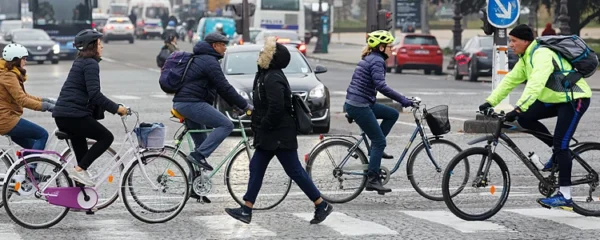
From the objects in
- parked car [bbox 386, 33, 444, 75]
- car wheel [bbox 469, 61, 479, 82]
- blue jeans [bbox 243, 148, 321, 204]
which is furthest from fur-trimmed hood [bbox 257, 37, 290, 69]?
parked car [bbox 386, 33, 444, 75]

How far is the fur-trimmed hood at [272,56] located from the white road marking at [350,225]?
1.24m

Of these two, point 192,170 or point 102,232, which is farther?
point 192,170

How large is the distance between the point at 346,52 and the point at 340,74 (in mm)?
22526

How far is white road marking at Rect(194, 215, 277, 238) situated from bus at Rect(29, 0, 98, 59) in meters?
45.0

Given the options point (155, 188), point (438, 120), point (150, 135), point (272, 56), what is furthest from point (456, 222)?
point (150, 135)

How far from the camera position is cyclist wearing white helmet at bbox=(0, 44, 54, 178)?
10.7m

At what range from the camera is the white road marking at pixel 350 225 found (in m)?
9.60

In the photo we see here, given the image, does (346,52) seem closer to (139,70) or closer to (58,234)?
(139,70)

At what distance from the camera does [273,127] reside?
9906 millimetres

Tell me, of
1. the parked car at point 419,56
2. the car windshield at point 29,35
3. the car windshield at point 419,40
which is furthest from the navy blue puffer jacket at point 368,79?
the car windshield at point 29,35

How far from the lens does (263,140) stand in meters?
9.97

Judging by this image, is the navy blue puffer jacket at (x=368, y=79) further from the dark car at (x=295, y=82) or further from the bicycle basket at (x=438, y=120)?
the dark car at (x=295, y=82)

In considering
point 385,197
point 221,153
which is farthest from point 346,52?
point 385,197

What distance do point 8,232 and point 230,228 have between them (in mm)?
1586
